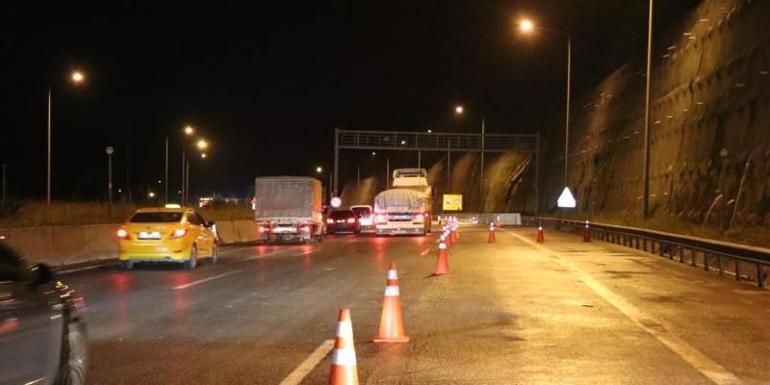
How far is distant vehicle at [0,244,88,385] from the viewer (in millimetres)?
5121

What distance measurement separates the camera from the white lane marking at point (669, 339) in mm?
8102

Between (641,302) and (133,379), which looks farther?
(641,302)

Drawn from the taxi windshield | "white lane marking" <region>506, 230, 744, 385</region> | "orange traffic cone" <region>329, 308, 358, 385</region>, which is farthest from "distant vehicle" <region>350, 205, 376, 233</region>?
"orange traffic cone" <region>329, 308, 358, 385</region>

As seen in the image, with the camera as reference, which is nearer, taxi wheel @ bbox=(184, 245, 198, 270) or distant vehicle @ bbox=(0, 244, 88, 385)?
distant vehicle @ bbox=(0, 244, 88, 385)

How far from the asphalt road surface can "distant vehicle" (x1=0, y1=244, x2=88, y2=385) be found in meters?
1.64

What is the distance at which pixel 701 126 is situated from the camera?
35344 millimetres

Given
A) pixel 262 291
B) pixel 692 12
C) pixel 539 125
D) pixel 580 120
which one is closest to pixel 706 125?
pixel 692 12

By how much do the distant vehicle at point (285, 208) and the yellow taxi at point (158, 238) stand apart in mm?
14719

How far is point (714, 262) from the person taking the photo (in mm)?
22656

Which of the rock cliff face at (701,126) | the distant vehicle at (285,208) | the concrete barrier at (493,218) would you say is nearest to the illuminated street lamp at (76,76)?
the distant vehicle at (285,208)

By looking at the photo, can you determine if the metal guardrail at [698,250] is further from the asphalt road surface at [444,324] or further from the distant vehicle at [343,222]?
the distant vehicle at [343,222]

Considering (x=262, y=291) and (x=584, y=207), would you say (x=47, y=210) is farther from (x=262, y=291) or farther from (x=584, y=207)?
(x=584, y=207)

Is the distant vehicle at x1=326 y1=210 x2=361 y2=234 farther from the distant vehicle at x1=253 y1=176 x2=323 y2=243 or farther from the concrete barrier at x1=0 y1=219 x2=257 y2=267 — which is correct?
the concrete barrier at x1=0 y1=219 x2=257 y2=267

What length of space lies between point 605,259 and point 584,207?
3190cm
